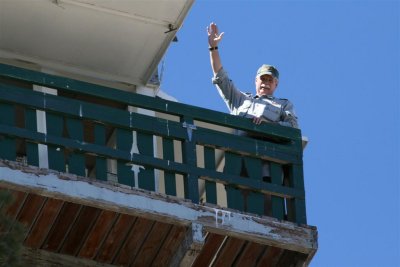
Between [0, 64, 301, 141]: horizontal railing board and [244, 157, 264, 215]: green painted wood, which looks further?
[244, 157, 264, 215]: green painted wood

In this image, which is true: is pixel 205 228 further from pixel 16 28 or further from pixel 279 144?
pixel 16 28

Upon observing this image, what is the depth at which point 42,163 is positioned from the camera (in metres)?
23.2

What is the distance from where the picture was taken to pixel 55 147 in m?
22.7

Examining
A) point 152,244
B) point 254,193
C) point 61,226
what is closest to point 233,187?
point 254,193

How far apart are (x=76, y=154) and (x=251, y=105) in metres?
2.24

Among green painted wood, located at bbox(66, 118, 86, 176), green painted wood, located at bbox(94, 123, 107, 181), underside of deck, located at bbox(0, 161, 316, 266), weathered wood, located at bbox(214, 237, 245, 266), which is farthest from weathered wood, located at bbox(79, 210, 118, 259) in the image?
weathered wood, located at bbox(214, 237, 245, 266)

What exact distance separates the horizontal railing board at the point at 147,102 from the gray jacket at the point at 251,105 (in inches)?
13.1

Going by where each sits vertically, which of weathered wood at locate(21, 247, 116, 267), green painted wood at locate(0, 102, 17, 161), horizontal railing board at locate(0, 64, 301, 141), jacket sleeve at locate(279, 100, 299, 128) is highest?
jacket sleeve at locate(279, 100, 299, 128)

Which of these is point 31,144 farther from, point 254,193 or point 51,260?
point 254,193

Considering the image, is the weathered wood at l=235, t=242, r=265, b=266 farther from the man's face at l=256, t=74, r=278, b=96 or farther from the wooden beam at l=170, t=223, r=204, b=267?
the man's face at l=256, t=74, r=278, b=96

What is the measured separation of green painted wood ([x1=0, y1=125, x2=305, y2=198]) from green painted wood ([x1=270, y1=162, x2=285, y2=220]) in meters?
0.07

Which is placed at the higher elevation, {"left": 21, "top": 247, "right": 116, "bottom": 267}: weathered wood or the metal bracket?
the metal bracket

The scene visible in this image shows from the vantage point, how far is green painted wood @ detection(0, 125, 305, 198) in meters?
22.6

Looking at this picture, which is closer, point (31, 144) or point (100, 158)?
point (31, 144)
